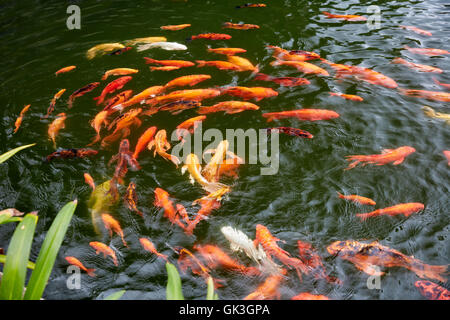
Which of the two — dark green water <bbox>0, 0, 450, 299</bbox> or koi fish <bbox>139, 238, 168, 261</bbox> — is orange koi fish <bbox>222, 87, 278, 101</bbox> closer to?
dark green water <bbox>0, 0, 450, 299</bbox>

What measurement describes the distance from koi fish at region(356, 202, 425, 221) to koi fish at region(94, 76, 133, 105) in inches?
152

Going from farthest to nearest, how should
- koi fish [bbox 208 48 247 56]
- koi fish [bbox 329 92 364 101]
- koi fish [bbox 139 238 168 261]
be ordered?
koi fish [bbox 208 48 247 56], koi fish [bbox 329 92 364 101], koi fish [bbox 139 238 168 261]

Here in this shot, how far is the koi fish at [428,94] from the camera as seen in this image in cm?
470

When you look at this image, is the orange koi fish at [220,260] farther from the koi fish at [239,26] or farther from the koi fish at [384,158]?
the koi fish at [239,26]

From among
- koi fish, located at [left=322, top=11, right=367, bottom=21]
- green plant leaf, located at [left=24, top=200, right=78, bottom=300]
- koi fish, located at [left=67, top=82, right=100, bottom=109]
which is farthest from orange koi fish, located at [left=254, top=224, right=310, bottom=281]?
koi fish, located at [left=322, top=11, right=367, bottom=21]

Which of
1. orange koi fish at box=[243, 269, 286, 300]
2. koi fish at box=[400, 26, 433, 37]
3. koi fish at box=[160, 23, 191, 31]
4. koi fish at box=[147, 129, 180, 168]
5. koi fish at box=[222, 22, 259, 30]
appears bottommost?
orange koi fish at box=[243, 269, 286, 300]

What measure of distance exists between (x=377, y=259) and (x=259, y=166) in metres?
1.62

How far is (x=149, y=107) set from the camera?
4785 millimetres

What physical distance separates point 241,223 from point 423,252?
5.54 feet

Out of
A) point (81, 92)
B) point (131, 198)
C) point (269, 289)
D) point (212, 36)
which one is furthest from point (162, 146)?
point (212, 36)

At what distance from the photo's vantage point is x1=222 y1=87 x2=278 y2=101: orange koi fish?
4797mm

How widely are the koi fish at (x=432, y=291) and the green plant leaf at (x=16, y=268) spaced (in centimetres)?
296

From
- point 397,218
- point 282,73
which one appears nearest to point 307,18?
point 282,73
